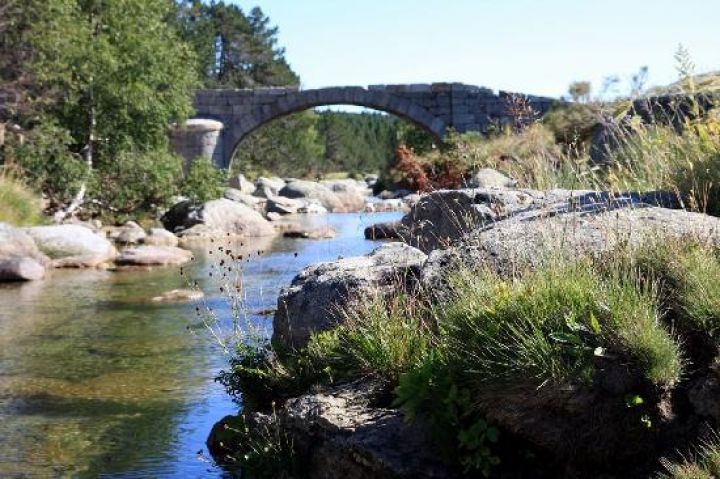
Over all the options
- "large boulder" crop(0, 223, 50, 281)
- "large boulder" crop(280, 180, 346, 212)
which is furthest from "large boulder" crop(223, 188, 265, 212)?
"large boulder" crop(0, 223, 50, 281)

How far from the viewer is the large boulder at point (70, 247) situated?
15.0 m

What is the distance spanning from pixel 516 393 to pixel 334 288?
5.62 ft

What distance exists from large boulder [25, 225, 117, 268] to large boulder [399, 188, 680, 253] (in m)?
8.96

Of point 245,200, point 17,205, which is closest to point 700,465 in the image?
point 17,205

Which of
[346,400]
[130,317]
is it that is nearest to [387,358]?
[346,400]

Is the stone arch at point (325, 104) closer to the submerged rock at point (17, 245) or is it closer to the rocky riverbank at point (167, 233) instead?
the rocky riverbank at point (167, 233)

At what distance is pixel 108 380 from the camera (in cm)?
737

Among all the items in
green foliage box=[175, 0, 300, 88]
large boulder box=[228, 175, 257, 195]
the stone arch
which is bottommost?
large boulder box=[228, 175, 257, 195]

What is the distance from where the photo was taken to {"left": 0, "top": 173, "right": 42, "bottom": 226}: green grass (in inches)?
651

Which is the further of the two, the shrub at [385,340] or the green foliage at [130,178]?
the green foliage at [130,178]

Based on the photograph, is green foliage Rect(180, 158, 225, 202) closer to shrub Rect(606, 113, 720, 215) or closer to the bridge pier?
the bridge pier

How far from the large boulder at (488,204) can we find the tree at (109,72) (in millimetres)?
13641

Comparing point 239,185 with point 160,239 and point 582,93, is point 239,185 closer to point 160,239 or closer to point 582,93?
point 160,239

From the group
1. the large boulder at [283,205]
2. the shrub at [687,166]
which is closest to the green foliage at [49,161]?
the large boulder at [283,205]
